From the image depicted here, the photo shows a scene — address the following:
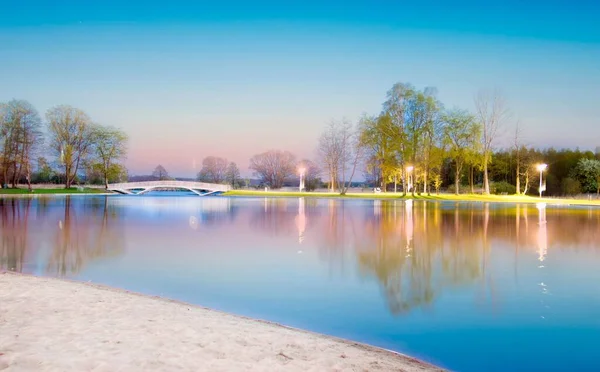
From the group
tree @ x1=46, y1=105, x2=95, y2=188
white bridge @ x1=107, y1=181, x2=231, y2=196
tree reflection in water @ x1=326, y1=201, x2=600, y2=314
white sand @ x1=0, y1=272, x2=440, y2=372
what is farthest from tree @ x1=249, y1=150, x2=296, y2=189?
white sand @ x1=0, y1=272, x2=440, y2=372

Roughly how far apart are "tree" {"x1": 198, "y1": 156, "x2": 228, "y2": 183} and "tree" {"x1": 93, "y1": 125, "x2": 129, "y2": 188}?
3201cm

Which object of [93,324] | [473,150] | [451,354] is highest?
[473,150]

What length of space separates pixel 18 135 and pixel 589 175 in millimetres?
73330

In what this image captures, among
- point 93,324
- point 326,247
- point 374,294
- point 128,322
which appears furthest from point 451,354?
point 326,247

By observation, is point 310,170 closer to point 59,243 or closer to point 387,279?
point 59,243

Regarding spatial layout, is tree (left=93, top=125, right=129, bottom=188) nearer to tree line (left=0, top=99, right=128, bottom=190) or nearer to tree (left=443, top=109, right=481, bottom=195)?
tree line (left=0, top=99, right=128, bottom=190)

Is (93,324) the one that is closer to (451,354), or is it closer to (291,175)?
(451,354)

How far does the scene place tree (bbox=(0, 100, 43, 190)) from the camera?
53.3 m

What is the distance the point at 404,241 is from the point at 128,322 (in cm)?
1094

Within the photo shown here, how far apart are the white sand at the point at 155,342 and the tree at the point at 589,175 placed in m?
63.5

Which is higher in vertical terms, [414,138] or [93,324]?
[414,138]

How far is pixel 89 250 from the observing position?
1258 centimetres

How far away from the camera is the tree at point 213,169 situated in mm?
99562

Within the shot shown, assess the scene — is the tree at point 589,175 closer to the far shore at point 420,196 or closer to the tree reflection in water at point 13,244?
the far shore at point 420,196
